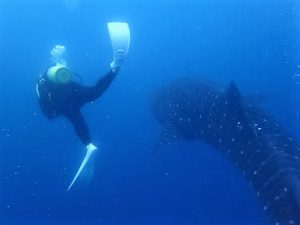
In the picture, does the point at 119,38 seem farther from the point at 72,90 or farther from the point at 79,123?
the point at 79,123

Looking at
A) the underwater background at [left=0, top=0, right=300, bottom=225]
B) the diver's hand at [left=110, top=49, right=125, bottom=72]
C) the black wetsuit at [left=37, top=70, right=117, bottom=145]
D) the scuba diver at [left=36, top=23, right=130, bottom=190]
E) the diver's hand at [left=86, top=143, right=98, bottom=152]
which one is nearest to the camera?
the scuba diver at [left=36, top=23, right=130, bottom=190]

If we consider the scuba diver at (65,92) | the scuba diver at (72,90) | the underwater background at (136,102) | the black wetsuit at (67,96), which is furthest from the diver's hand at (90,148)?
the underwater background at (136,102)

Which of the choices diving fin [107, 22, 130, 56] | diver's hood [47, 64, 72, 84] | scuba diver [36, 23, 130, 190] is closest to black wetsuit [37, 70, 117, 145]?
scuba diver [36, 23, 130, 190]

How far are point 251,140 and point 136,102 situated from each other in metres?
13.5

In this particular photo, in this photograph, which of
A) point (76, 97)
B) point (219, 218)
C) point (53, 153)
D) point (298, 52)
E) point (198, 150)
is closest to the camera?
point (76, 97)

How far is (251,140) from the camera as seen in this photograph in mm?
4742

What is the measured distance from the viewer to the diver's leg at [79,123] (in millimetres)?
7056

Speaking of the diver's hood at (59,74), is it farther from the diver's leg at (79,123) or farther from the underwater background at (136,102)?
the underwater background at (136,102)

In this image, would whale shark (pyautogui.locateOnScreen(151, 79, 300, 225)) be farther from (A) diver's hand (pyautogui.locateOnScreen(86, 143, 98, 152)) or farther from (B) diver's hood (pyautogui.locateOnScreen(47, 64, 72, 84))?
(B) diver's hood (pyautogui.locateOnScreen(47, 64, 72, 84))

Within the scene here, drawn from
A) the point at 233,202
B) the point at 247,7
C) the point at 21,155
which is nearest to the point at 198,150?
the point at 233,202

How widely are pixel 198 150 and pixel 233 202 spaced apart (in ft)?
5.82

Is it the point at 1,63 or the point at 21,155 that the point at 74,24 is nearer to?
the point at 1,63

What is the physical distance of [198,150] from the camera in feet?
38.9

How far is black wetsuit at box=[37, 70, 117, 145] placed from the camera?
6516mm
